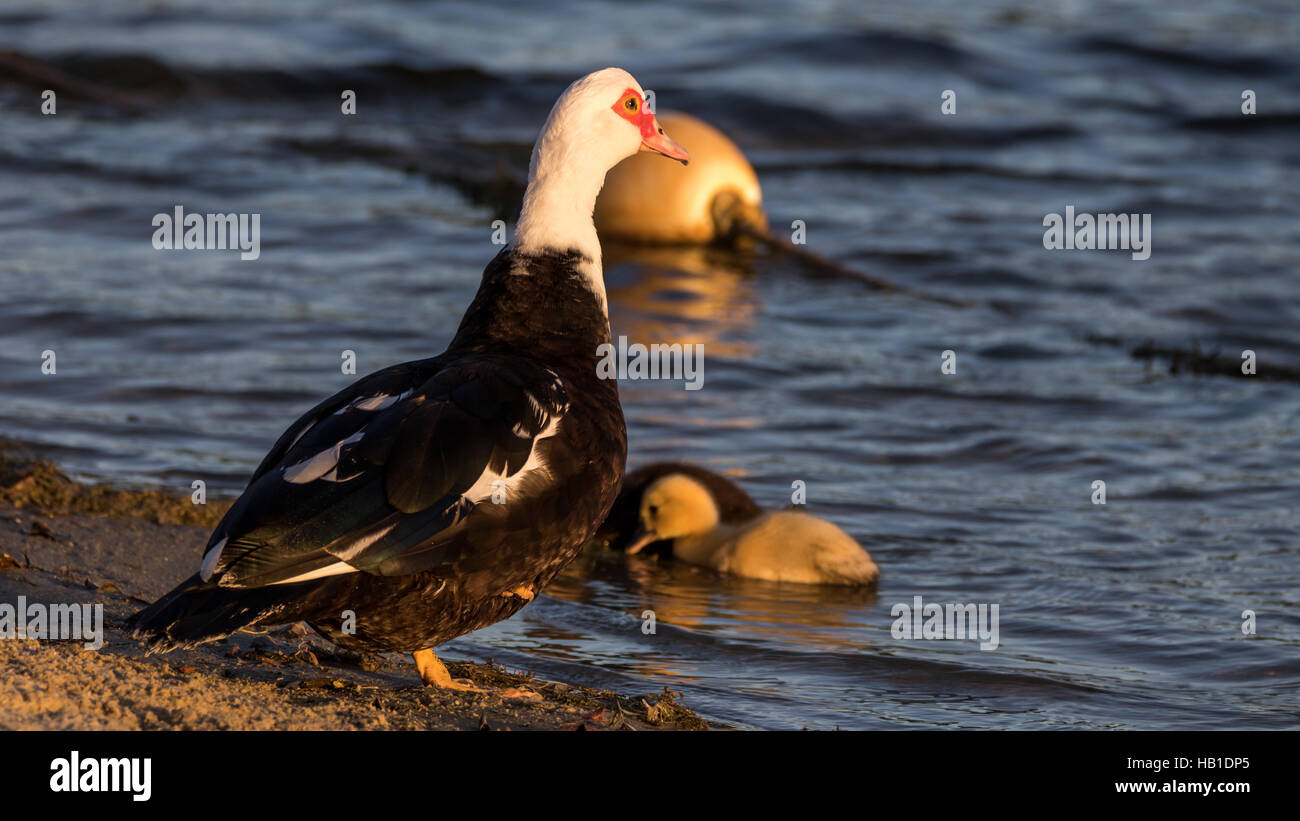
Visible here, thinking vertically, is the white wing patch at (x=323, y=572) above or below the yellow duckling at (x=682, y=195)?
below

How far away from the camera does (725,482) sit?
727 centimetres

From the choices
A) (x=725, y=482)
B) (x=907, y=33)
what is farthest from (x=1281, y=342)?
(x=907, y=33)

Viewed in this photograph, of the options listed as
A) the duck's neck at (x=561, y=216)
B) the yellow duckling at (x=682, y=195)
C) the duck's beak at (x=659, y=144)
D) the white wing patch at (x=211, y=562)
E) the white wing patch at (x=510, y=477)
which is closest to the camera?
the white wing patch at (x=211, y=562)

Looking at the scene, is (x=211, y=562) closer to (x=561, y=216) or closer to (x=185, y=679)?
(x=185, y=679)

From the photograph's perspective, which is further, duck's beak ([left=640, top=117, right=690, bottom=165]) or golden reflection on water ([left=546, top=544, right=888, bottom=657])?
golden reflection on water ([left=546, top=544, right=888, bottom=657])

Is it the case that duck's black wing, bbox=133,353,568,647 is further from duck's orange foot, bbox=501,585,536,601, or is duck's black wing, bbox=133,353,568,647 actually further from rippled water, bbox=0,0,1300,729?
rippled water, bbox=0,0,1300,729

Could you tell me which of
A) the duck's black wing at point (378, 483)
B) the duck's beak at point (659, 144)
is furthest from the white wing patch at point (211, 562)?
the duck's beak at point (659, 144)

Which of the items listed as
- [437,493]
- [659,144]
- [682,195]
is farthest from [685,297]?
[437,493]

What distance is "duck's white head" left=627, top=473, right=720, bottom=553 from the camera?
6859mm

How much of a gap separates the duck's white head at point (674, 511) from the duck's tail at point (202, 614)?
9.99 ft

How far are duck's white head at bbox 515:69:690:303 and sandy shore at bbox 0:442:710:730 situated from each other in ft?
4.31

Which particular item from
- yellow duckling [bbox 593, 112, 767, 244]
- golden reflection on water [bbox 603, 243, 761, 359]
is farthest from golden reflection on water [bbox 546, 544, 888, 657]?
yellow duckling [bbox 593, 112, 767, 244]

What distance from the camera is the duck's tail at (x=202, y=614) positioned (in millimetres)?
3891

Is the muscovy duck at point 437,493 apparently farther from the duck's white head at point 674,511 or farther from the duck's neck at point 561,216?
the duck's white head at point 674,511
